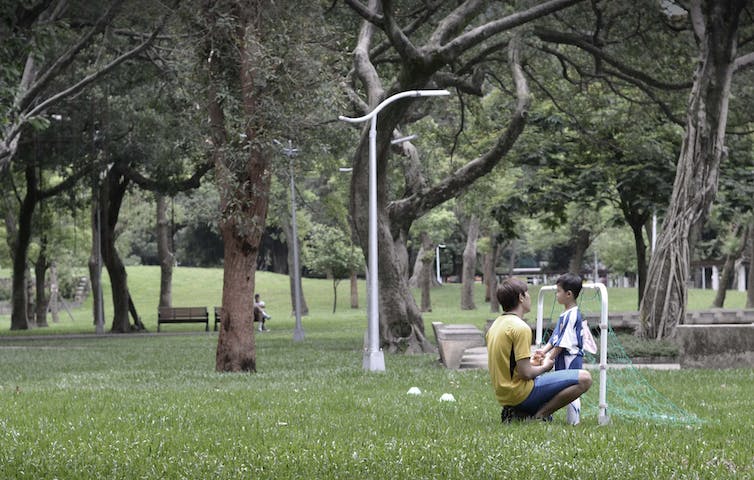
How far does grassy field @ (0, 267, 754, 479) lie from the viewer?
8.32 meters

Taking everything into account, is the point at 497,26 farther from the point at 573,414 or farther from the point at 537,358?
the point at 537,358

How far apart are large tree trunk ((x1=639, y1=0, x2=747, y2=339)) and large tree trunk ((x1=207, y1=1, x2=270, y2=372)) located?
26.7 ft

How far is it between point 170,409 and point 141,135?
90.4ft

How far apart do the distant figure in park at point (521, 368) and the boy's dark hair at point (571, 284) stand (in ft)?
1.54

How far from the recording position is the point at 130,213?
60.5 m

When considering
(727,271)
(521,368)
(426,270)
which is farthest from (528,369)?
(426,270)

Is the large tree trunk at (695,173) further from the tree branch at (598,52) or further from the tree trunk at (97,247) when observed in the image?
the tree trunk at (97,247)

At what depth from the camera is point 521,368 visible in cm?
980

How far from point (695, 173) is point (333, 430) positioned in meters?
14.3

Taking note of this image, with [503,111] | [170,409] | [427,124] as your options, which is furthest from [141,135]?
[170,409]

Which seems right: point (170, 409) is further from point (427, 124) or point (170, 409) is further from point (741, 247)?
point (741, 247)

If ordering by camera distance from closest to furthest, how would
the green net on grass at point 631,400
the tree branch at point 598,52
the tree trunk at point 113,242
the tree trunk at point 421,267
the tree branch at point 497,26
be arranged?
1. the green net on grass at point 631,400
2. the tree branch at point 497,26
3. the tree branch at point 598,52
4. the tree trunk at point 113,242
5. the tree trunk at point 421,267

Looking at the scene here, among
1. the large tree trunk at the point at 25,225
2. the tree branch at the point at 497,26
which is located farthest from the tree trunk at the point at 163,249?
the tree branch at the point at 497,26

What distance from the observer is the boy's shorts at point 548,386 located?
992cm
